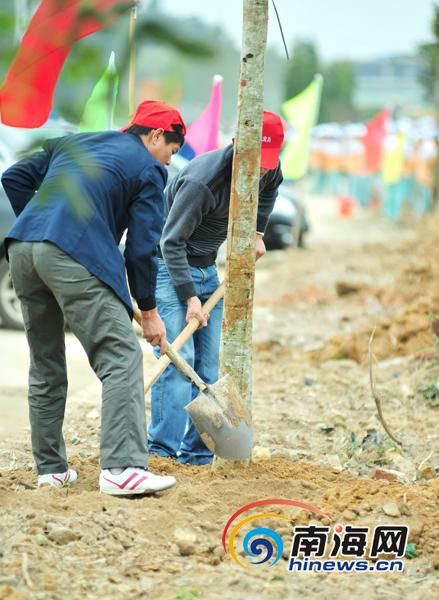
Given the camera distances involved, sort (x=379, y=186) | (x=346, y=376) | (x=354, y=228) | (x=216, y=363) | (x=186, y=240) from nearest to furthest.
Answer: (x=186, y=240) < (x=216, y=363) < (x=346, y=376) < (x=354, y=228) < (x=379, y=186)

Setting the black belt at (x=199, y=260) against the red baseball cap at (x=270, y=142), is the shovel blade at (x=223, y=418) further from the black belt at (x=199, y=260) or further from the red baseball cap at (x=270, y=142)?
the red baseball cap at (x=270, y=142)

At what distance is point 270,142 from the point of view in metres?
4.77

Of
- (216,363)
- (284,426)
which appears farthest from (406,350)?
(216,363)

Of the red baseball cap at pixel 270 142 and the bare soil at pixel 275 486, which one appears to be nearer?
the bare soil at pixel 275 486

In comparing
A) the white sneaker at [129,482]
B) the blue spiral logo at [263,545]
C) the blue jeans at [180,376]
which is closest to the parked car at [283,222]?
the blue jeans at [180,376]

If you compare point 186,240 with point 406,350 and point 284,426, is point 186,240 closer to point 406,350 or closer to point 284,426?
point 284,426

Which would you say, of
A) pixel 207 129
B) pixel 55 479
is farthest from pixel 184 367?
Result: pixel 207 129

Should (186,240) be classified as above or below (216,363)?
above

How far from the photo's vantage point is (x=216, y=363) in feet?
17.7

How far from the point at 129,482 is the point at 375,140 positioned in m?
24.2

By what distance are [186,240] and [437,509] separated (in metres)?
1.75

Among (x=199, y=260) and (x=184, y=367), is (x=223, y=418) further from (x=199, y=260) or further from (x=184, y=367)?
(x=199, y=260)

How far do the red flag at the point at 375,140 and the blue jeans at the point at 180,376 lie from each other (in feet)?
74.2

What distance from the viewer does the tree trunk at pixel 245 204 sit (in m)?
Result: 4.29
